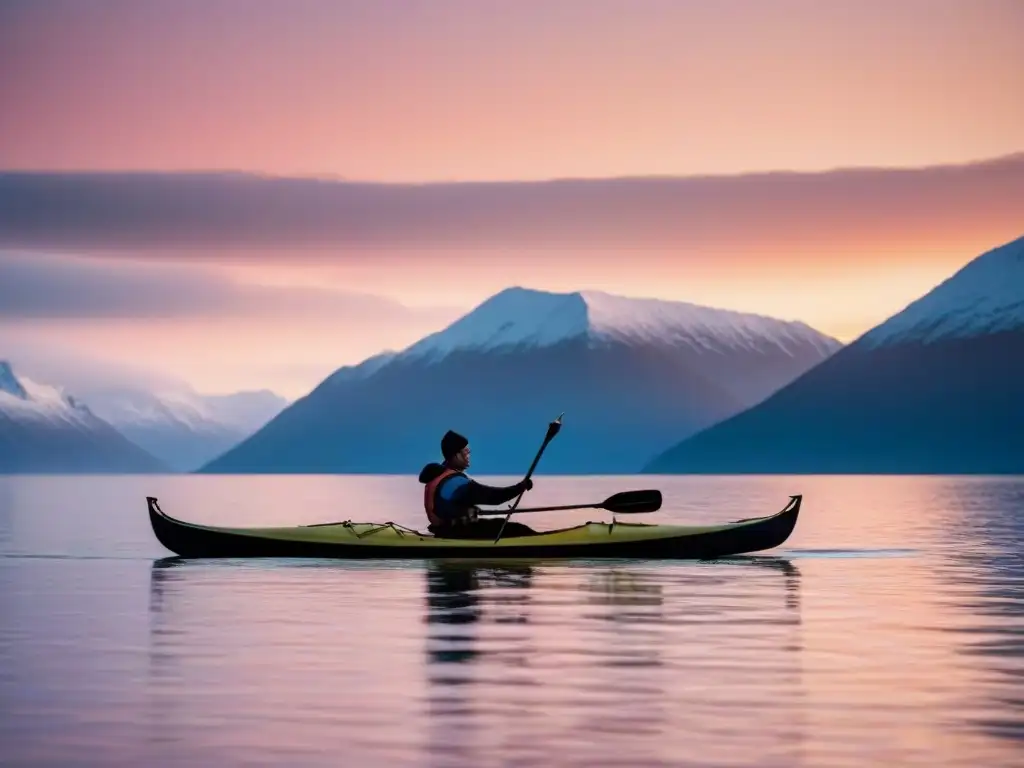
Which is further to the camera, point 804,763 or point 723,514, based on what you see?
point 723,514

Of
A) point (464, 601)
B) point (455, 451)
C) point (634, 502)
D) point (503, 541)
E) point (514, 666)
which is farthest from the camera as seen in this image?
point (634, 502)

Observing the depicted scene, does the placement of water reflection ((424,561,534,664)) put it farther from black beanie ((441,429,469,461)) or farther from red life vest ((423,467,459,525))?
black beanie ((441,429,469,461))

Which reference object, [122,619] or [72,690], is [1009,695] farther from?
[122,619]

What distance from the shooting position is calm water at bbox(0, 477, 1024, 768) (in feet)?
51.5

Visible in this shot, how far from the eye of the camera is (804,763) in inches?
584

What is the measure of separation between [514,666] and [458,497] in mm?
16078

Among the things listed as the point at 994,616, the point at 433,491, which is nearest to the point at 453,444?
the point at 433,491

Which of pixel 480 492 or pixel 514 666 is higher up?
pixel 480 492

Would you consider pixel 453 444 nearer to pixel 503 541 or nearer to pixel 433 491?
pixel 433 491

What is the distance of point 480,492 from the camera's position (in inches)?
1419

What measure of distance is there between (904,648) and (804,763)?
29.1ft

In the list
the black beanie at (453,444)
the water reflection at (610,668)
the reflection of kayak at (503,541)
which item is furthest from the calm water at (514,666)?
the black beanie at (453,444)

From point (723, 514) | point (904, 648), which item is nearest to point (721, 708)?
point (904, 648)

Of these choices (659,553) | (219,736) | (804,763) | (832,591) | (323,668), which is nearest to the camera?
(804,763)
